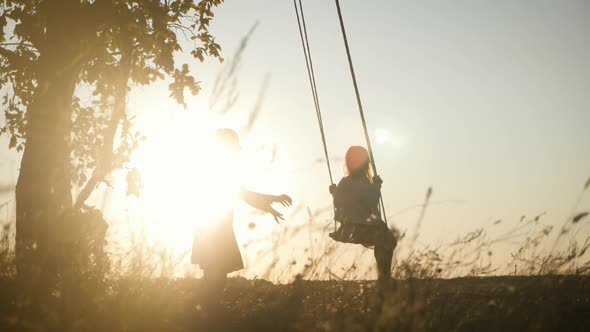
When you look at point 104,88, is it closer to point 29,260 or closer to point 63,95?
point 63,95

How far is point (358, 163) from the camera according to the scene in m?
5.27

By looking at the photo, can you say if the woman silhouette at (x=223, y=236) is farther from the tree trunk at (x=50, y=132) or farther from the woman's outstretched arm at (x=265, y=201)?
the tree trunk at (x=50, y=132)

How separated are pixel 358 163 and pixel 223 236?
7.38ft

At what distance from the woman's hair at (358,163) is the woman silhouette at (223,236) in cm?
189

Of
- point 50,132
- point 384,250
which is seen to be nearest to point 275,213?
point 384,250

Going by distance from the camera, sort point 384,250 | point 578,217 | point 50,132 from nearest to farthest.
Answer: point 578,217
point 384,250
point 50,132

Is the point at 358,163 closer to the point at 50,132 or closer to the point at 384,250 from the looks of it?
the point at 384,250

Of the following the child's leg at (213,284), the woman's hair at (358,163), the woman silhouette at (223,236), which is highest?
the woman's hair at (358,163)

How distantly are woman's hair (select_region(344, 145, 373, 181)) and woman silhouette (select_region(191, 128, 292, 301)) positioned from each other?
6.20 feet

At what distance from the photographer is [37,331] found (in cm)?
211

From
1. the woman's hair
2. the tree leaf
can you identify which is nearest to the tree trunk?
the woman's hair

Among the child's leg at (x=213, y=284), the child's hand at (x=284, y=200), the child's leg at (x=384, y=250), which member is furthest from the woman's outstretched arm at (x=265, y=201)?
the child's leg at (x=384, y=250)

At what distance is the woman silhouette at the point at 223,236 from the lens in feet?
11.4

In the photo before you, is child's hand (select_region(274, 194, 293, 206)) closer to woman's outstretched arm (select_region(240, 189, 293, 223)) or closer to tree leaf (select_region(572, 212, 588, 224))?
woman's outstretched arm (select_region(240, 189, 293, 223))
